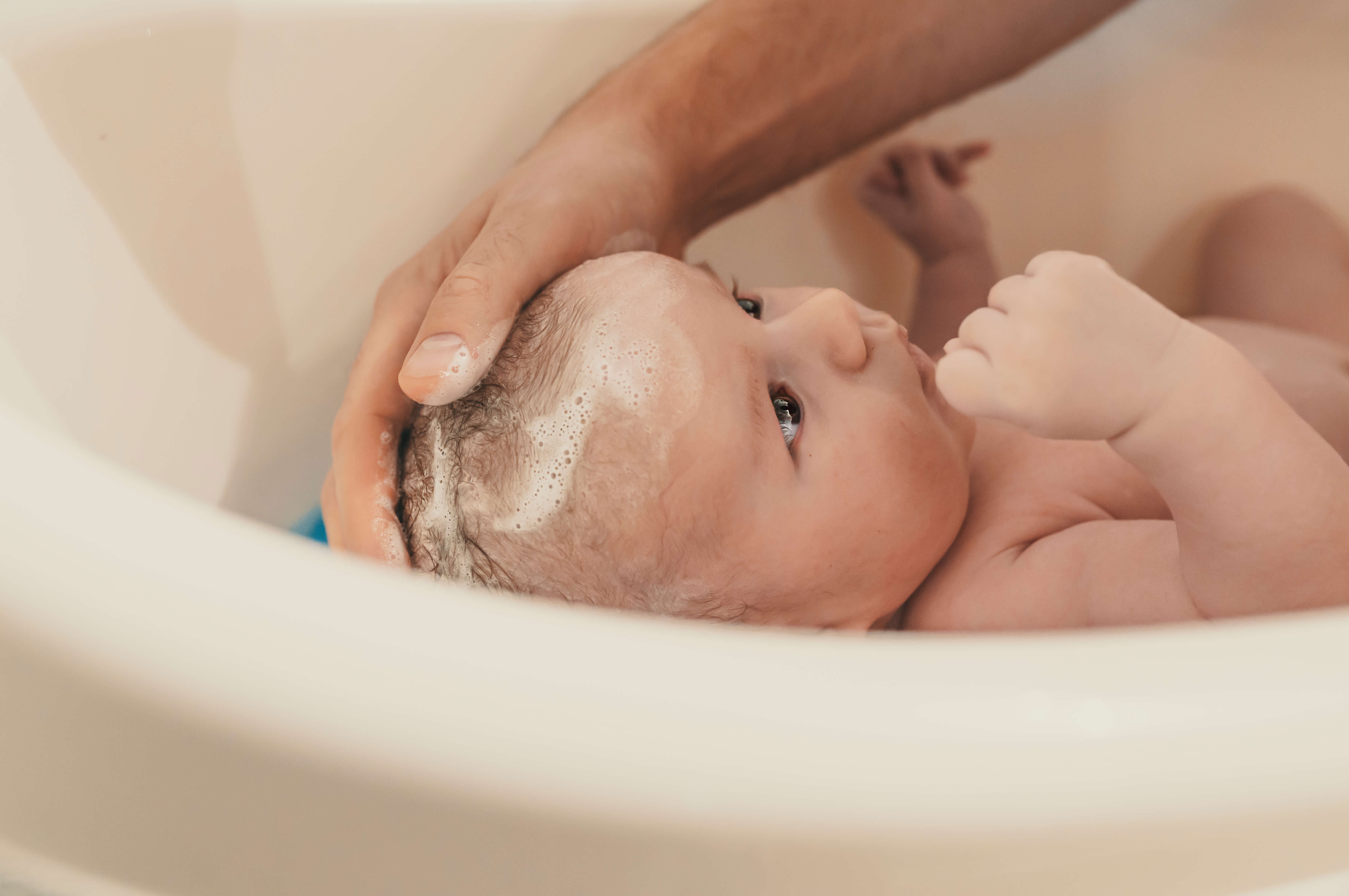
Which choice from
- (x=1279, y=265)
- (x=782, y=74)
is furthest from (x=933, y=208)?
(x=1279, y=265)

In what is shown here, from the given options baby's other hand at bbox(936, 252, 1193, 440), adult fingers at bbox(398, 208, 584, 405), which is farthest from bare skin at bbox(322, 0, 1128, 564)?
baby's other hand at bbox(936, 252, 1193, 440)

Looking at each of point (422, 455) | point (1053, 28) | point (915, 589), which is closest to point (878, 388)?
point (915, 589)

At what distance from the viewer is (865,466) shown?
26.9 inches

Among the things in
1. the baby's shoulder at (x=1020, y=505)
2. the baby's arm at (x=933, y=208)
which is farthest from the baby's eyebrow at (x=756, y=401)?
the baby's arm at (x=933, y=208)

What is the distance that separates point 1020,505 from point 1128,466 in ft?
0.34

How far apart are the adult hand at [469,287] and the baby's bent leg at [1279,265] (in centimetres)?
72

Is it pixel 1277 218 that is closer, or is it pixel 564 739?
pixel 564 739

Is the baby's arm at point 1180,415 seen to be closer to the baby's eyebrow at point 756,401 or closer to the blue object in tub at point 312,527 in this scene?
the baby's eyebrow at point 756,401

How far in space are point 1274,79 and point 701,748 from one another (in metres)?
1.42

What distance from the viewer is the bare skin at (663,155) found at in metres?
0.71

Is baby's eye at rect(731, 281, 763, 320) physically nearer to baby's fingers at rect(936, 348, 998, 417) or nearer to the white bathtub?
baby's fingers at rect(936, 348, 998, 417)

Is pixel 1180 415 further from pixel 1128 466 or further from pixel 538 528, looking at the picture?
pixel 538 528

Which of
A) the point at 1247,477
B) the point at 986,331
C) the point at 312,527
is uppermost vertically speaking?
the point at 986,331

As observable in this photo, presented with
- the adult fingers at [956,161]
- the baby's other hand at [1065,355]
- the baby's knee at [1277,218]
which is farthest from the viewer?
the adult fingers at [956,161]
